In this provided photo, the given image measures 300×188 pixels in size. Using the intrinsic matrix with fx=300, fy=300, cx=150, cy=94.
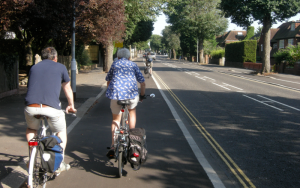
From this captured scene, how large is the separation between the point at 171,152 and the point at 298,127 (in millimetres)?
3953

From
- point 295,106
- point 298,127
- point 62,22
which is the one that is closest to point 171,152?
point 298,127

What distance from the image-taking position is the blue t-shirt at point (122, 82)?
451cm

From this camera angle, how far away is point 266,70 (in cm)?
2823

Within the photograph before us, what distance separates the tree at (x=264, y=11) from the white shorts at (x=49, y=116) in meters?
25.7

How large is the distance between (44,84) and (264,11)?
87.1 feet

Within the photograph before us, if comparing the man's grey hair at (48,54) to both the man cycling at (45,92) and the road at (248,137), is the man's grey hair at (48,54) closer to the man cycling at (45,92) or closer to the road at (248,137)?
the man cycling at (45,92)


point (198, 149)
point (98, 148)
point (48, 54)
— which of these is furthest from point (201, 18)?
point (48, 54)

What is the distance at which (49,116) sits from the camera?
3721mm

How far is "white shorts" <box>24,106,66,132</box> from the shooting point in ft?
12.0

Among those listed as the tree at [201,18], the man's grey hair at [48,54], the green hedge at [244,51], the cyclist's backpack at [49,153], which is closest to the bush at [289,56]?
the green hedge at [244,51]

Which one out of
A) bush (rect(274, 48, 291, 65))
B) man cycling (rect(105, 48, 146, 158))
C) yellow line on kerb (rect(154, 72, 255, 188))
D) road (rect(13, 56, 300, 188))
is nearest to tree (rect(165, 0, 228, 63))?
bush (rect(274, 48, 291, 65))

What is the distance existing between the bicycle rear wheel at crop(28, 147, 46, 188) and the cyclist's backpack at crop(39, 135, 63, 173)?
8 cm

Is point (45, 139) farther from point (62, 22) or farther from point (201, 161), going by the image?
point (62, 22)

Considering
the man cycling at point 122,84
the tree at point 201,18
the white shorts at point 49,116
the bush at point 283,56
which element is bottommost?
the white shorts at point 49,116
